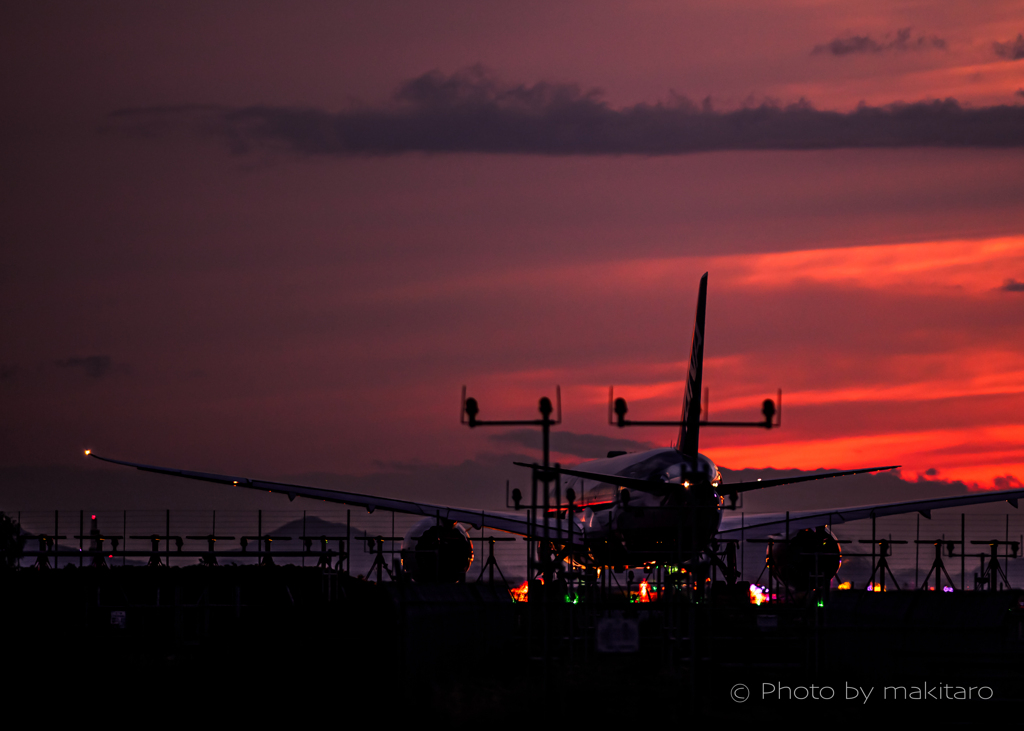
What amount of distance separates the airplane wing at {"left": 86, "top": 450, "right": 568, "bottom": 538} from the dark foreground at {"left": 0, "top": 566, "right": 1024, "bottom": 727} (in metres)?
16.6

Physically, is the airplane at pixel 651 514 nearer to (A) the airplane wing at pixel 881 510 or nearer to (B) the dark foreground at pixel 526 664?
(A) the airplane wing at pixel 881 510

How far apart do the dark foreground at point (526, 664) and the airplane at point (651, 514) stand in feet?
16.3

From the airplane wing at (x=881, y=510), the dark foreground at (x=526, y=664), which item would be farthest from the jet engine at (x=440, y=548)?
the dark foreground at (x=526, y=664)

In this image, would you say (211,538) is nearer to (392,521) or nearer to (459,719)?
(392,521)

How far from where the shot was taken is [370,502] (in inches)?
2403

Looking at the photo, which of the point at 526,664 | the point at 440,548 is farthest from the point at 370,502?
the point at 526,664

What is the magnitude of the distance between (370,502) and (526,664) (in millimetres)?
28208

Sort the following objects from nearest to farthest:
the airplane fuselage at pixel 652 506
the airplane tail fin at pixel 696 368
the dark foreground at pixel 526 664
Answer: the dark foreground at pixel 526 664 → the airplane fuselage at pixel 652 506 → the airplane tail fin at pixel 696 368

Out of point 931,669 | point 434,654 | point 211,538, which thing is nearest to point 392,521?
point 211,538

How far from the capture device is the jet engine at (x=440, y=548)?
59.5 m

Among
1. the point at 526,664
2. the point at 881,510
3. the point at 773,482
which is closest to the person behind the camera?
the point at 526,664

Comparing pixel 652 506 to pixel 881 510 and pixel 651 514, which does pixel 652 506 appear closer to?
pixel 651 514

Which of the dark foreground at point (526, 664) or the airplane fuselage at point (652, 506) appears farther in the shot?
the airplane fuselage at point (652, 506)

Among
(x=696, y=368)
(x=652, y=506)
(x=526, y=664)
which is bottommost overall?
(x=526, y=664)
